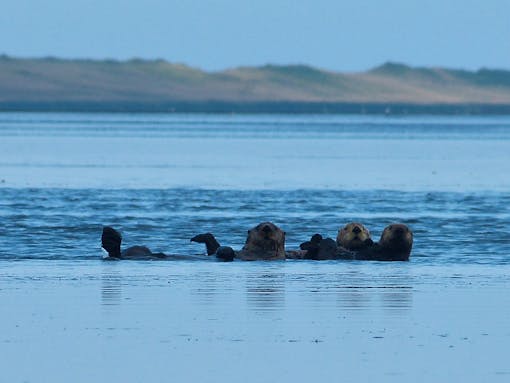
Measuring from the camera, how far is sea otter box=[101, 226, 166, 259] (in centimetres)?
1909

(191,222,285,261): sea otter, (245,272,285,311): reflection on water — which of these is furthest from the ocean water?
(191,222,285,261): sea otter

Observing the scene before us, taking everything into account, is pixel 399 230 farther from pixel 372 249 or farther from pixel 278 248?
pixel 278 248

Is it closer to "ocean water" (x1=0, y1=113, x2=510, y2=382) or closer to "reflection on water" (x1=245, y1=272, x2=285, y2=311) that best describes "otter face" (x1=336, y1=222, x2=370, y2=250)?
"ocean water" (x1=0, y1=113, x2=510, y2=382)

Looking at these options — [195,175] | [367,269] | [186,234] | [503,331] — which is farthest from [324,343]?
[195,175]

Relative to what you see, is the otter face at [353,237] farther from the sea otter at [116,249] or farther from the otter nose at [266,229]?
the sea otter at [116,249]

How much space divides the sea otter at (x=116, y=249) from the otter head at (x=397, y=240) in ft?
9.04

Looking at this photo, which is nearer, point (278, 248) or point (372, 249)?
point (278, 248)

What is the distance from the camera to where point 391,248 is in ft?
63.8

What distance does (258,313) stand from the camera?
13891 mm

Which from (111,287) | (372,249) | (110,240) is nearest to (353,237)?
(372,249)

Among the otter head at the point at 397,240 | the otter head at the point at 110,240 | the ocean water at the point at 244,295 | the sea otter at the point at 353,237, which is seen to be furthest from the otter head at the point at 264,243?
the otter head at the point at 110,240

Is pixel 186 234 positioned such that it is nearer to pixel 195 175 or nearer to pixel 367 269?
pixel 367 269

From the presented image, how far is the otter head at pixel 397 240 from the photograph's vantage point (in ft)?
63.4

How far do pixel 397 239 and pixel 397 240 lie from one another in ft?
0.07
